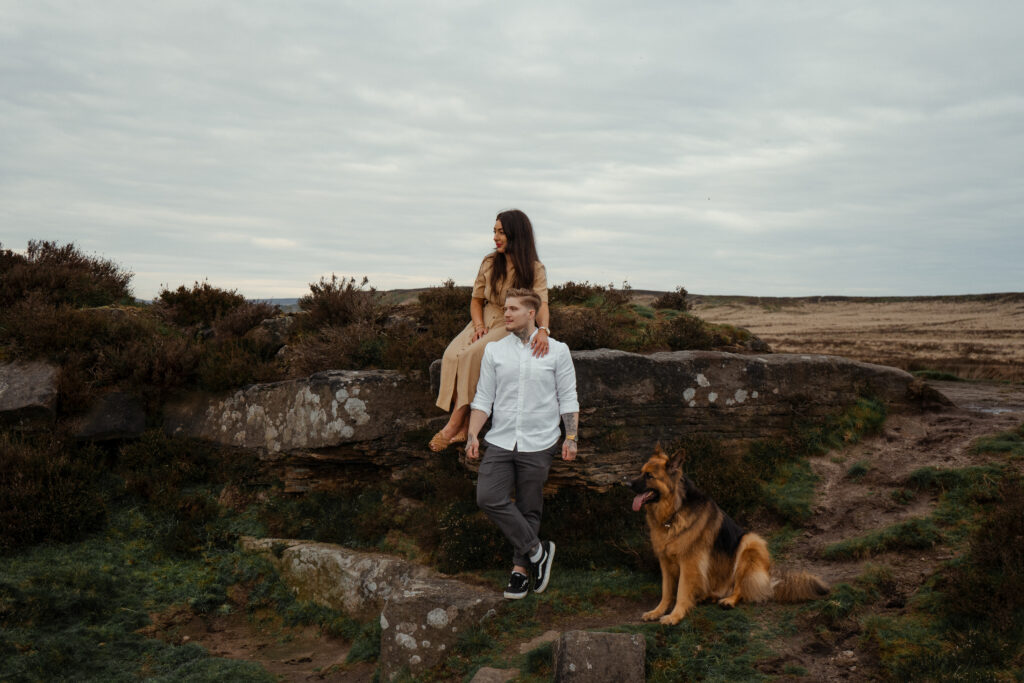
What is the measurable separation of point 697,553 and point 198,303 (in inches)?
458

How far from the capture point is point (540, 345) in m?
5.82

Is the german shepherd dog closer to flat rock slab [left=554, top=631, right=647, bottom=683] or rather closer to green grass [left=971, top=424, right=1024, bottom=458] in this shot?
flat rock slab [left=554, top=631, right=647, bottom=683]

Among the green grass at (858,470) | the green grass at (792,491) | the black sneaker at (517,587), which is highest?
the green grass at (858,470)

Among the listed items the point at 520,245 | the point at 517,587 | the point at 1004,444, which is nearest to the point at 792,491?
the point at 1004,444

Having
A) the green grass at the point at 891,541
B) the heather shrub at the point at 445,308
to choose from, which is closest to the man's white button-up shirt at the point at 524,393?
the green grass at the point at 891,541

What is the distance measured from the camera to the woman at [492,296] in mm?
6586

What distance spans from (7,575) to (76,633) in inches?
49.2

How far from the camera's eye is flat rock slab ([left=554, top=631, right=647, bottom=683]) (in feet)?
15.5

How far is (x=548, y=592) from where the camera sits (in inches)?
252

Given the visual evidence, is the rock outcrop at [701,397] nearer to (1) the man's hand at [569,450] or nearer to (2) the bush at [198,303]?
(1) the man's hand at [569,450]

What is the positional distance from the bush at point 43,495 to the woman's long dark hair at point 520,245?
6.61m

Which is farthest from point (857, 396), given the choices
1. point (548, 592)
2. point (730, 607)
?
point (548, 592)

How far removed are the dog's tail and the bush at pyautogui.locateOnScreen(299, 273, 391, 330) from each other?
8.23 meters

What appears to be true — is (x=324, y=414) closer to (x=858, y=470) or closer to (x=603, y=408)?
(x=603, y=408)
